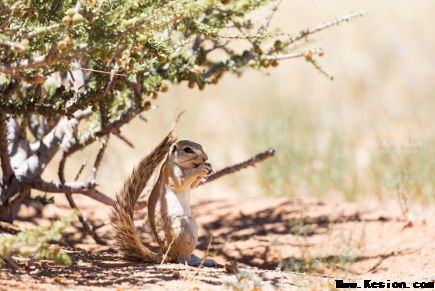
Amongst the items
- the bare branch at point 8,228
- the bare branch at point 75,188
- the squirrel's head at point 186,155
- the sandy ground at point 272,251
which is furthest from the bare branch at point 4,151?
the squirrel's head at point 186,155

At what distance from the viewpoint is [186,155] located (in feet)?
18.7

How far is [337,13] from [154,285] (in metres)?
16.3

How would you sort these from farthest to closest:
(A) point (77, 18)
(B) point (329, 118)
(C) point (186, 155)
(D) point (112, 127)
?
(B) point (329, 118) → (D) point (112, 127) → (C) point (186, 155) → (A) point (77, 18)

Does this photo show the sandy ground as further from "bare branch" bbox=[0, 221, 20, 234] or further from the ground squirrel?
"bare branch" bbox=[0, 221, 20, 234]

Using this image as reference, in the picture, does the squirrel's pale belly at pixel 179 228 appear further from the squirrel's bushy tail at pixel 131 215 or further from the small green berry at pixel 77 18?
the small green berry at pixel 77 18

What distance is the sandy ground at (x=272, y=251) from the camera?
4.78m

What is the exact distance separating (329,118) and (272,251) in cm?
784

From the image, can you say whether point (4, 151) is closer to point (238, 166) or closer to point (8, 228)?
point (8, 228)

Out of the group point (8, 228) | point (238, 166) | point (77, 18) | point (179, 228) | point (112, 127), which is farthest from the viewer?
point (238, 166)

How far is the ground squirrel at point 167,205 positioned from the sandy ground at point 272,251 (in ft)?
0.64

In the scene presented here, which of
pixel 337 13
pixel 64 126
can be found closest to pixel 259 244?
pixel 64 126

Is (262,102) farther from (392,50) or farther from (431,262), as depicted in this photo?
(431,262)

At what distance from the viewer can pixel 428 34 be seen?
58.5 ft

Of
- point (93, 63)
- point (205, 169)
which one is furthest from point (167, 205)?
point (93, 63)
